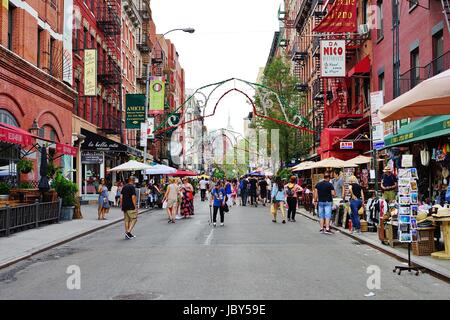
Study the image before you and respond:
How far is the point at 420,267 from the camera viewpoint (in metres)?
10.0

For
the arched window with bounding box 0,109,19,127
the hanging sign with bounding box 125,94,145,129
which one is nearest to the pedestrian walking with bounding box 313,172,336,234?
the arched window with bounding box 0,109,19,127

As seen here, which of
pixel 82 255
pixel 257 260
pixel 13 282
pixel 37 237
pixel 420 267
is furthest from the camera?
pixel 37 237

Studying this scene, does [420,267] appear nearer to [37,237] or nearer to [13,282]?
[13,282]

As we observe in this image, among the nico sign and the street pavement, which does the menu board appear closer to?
the street pavement

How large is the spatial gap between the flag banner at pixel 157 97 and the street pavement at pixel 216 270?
63.7ft

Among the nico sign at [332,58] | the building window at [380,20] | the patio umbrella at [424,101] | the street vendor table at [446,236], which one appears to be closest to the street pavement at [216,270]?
the street vendor table at [446,236]

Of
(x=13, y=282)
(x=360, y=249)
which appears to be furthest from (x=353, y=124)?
(x=13, y=282)

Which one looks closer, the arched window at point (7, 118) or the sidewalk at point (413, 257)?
the sidewalk at point (413, 257)

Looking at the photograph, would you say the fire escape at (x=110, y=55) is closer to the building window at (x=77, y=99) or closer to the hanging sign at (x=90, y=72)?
the building window at (x=77, y=99)

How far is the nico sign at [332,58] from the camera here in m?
27.8

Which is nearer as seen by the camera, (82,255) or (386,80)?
(82,255)

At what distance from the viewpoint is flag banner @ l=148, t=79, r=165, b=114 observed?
114 feet

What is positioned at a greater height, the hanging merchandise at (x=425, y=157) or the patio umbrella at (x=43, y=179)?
the hanging merchandise at (x=425, y=157)
